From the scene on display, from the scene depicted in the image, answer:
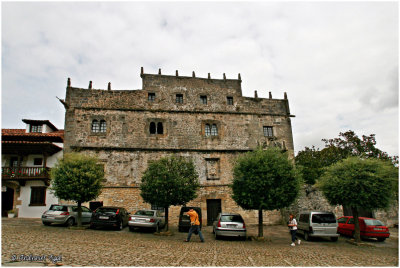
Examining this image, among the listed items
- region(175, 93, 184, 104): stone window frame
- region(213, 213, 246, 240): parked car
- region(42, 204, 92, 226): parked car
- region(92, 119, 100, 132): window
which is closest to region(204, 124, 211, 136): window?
region(175, 93, 184, 104): stone window frame

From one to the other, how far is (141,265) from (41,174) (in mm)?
16480

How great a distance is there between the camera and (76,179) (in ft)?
48.9

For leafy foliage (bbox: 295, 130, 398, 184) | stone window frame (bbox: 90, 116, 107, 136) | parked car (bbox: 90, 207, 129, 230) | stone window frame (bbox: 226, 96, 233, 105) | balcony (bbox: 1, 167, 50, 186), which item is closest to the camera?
parked car (bbox: 90, 207, 129, 230)

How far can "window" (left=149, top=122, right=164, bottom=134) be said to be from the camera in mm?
22136

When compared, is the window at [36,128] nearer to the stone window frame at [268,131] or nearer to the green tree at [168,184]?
the green tree at [168,184]

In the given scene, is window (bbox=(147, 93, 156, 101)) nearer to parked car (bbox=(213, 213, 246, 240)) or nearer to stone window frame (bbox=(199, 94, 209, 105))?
stone window frame (bbox=(199, 94, 209, 105))

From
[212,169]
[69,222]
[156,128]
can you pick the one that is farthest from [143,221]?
[156,128]

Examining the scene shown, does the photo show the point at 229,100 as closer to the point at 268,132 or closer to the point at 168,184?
the point at 268,132

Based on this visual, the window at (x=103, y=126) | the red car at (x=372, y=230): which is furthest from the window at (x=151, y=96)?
the red car at (x=372, y=230)

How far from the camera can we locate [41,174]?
Result: 19.9m

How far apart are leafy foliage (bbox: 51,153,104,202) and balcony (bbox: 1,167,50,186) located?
5515mm

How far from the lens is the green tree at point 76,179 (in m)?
14.9

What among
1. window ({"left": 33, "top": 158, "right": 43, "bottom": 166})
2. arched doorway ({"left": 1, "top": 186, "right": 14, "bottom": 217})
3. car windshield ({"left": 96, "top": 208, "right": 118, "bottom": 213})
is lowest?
car windshield ({"left": 96, "top": 208, "right": 118, "bottom": 213})

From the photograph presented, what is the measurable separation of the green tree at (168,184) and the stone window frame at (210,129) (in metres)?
7.17
